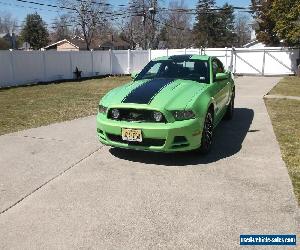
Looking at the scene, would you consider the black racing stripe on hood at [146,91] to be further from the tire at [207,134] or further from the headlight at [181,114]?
the tire at [207,134]

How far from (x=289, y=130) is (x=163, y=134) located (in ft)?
12.1

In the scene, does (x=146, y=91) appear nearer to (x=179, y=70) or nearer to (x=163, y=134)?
(x=163, y=134)

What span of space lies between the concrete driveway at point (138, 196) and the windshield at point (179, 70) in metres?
1.30

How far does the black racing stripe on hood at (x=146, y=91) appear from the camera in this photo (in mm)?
5340

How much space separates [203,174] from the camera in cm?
495

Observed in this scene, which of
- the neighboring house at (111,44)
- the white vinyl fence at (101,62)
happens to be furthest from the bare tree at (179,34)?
the white vinyl fence at (101,62)

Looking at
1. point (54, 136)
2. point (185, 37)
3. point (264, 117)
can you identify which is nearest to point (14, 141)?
point (54, 136)

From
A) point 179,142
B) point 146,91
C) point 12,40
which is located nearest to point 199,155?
point 179,142

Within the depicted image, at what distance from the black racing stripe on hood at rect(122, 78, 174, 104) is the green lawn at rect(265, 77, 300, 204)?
224 centimetres

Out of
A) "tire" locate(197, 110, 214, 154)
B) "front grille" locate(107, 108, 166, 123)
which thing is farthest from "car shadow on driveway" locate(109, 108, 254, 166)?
"front grille" locate(107, 108, 166, 123)

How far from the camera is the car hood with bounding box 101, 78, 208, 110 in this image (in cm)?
523

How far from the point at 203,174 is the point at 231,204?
976mm

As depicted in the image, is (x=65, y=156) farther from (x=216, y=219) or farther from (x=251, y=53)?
(x=251, y=53)

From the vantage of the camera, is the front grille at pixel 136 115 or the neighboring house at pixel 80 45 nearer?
the front grille at pixel 136 115
